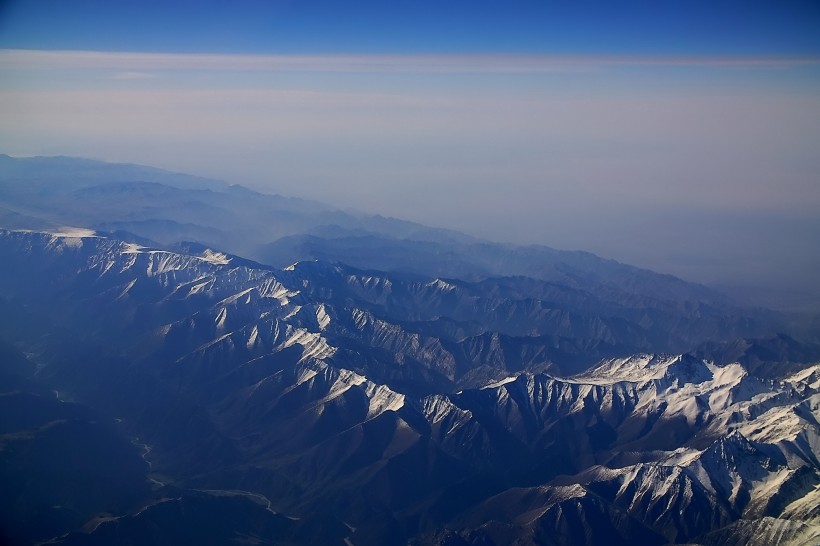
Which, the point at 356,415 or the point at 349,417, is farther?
the point at 356,415

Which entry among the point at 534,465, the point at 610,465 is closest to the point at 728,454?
the point at 610,465

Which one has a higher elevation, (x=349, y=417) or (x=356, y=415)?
(x=356, y=415)

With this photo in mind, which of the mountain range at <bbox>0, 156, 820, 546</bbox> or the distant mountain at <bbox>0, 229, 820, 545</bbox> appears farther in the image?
the distant mountain at <bbox>0, 229, 820, 545</bbox>

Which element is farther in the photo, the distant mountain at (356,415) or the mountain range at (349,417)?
the distant mountain at (356,415)

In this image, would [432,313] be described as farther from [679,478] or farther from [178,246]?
[679,478]
